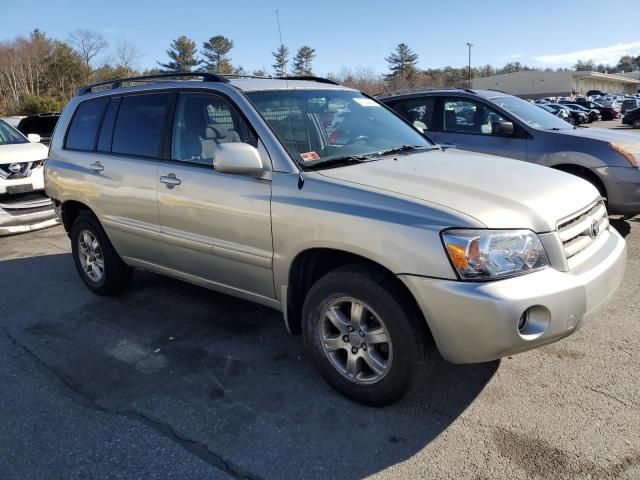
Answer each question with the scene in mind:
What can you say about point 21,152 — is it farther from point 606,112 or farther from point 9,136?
point 606,112

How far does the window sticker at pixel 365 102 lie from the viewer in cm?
415

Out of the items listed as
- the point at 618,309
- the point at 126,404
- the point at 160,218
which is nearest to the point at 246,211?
the point at 160,218

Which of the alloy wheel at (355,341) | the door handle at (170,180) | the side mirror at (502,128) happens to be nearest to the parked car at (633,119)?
the side mirror at (502,128)

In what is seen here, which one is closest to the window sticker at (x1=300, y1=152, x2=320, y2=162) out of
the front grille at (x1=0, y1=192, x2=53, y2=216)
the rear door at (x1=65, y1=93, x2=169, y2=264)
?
the rear door at (x1=65, y1=93, x2=169, y2=264)

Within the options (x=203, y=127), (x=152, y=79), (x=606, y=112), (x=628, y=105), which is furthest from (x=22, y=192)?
(x=628, y=105)

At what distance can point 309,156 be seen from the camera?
3.22 m

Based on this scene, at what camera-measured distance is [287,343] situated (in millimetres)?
3744

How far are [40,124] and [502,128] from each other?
433 inches

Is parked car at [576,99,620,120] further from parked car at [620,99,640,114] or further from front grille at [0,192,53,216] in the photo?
front grille at [0,192,53,216]

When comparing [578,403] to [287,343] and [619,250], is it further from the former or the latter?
[287,343]

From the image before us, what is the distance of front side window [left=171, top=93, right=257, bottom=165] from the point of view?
11.4 feet

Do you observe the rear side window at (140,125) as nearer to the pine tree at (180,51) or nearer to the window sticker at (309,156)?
the window sticker at (309,156)

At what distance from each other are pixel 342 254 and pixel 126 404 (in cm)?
153

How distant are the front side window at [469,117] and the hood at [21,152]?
5722 mm
